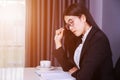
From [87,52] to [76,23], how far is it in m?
0.27

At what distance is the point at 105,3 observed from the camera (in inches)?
99.0

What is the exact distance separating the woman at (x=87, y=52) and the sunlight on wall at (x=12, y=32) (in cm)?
176

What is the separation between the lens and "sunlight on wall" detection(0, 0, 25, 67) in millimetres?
3609

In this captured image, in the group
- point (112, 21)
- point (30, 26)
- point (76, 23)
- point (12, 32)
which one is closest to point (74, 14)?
point (76, 23)

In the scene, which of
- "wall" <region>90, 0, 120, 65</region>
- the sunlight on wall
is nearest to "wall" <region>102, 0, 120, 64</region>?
"wall" <region>90, 0, 120, 65</region>

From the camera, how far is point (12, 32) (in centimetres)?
366

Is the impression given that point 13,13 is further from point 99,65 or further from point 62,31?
point 99,65

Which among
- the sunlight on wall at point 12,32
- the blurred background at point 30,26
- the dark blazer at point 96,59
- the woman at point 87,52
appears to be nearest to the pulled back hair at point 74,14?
the woman at point 87,52

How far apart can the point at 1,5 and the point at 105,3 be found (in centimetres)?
170

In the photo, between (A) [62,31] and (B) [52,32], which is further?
(B) [52,32]

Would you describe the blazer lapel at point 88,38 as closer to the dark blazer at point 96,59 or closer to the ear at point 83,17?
the dark blazer at point 96,59

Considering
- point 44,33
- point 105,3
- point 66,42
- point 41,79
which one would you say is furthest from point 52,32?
point 41,79

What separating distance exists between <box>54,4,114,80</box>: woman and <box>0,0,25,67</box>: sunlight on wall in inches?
69.4

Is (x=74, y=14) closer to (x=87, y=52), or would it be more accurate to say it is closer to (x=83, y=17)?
(x=83, y=17)
